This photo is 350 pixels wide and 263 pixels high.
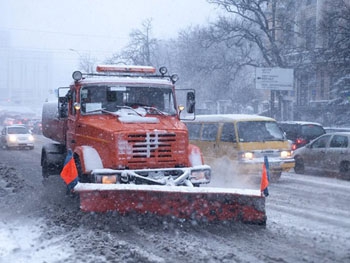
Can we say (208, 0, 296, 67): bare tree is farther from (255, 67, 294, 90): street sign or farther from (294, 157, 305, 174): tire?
(294, 157, 305, 174): tire

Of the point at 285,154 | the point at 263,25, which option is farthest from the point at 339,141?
the point at 263,25

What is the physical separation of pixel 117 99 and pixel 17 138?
808 inches

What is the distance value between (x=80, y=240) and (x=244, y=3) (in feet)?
91.4

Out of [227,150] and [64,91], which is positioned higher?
[64,91]

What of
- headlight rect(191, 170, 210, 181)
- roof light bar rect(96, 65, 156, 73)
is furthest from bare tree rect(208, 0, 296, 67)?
headlight rect(191, 170, 210, 181)

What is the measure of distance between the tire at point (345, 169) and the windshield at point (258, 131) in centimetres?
219

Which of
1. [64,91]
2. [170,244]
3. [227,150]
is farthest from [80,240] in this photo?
[227,150]

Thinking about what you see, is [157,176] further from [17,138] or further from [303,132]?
[17,138]

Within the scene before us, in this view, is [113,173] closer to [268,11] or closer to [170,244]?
[170,244]

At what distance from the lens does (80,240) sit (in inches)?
287

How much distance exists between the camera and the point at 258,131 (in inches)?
569

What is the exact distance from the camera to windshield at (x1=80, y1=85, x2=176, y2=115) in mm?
9922

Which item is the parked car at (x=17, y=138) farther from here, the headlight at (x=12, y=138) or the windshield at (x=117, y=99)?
the windshield at (x=117, y=99)

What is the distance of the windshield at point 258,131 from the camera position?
14211 millimetres
